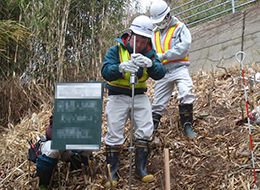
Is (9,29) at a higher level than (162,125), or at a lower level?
higher

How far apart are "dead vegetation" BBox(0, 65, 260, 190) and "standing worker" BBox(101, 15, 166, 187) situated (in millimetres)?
270

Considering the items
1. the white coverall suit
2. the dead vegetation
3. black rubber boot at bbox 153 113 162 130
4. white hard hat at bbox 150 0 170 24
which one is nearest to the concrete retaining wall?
the dead vegetation

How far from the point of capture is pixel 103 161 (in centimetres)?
318

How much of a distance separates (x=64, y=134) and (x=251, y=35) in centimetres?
438

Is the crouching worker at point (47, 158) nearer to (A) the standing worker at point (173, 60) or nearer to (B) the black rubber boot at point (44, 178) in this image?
(B) the black rubber boot at point (44, 178)

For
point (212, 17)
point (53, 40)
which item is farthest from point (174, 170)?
point (212, 17)

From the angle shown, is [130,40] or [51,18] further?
[51,18]

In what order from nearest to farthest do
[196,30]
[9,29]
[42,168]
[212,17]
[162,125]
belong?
1. [42,168]
2. [162,125]
3. [9,29]
4. [196,30]
5. [212,17]

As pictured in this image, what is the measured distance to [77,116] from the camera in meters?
2.43

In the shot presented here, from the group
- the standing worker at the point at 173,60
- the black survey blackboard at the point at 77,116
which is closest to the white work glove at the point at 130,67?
the black survey blackboard at the point at 77,116

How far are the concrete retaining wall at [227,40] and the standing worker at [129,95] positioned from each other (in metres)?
2.97

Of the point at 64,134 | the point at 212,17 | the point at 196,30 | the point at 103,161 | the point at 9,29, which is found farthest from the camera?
the point at 212,17

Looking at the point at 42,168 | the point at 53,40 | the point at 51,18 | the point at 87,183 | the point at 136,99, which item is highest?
the point at 51,18

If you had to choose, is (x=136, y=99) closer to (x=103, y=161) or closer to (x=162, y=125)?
(x=103, y=161)
